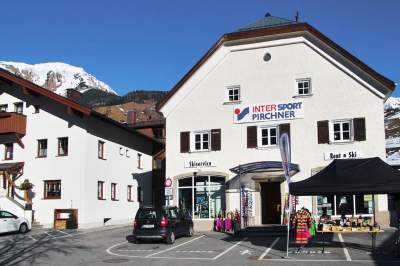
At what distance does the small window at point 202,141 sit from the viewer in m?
27.7

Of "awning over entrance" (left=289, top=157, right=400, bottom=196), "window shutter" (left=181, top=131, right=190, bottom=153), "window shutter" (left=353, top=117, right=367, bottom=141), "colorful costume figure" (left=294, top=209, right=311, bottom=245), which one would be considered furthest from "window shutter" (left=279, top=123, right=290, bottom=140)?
"colorful costume figure" (left=294, top=209, right=311, bottom=245)

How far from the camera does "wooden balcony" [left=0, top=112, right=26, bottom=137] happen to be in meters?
31.0

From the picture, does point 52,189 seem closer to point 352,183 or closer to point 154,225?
point 154,225

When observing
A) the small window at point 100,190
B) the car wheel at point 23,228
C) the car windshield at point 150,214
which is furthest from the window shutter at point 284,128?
the car wheel at point 23,228

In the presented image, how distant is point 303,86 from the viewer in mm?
26469

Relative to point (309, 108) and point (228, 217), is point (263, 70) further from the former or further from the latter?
point (228, 217)

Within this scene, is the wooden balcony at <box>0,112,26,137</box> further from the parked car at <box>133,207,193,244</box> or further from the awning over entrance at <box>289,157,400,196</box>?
the awning over entrance at <box>289,157,400,196</box>

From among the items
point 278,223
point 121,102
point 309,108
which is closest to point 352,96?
point 309,108

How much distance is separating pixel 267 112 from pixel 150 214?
9.16 metres

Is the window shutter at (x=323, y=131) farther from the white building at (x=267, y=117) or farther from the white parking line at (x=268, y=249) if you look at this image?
the white parking line at (x=268, y=249)

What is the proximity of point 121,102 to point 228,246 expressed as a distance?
129m

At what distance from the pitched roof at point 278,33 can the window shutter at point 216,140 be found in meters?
3.33

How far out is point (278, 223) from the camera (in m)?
26.8

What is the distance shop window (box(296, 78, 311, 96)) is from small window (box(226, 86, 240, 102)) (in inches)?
123
